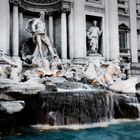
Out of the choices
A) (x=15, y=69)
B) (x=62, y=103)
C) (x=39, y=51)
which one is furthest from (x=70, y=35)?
(x=62, y=103)

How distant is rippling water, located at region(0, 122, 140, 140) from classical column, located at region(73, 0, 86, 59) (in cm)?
808

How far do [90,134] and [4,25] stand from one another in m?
8.57

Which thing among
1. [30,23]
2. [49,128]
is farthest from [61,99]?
[30,23]

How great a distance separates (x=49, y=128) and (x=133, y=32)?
12.7 metres

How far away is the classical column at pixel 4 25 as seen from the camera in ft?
50.4

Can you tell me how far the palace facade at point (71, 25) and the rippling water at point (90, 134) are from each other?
7080 mm

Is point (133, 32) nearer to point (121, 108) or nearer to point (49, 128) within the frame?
point (121, 108)

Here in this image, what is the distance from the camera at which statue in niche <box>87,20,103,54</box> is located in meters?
18.5

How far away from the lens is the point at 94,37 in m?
18.5

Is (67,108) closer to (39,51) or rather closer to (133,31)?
(39,51)

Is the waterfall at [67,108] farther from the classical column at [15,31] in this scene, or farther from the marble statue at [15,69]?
the classical column at [15,31]

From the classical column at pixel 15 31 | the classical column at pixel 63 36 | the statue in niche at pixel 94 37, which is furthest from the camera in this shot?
the statue in niche at pixel 94 37

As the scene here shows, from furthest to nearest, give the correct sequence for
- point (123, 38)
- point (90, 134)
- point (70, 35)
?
point (123, 38), point (70, 35), point (90, 134)

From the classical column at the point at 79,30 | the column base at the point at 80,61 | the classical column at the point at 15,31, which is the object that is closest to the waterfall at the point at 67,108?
the classical column at the point at 15,31
